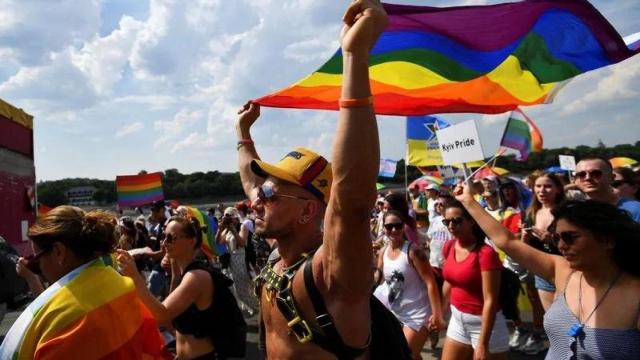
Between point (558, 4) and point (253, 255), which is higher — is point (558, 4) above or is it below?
above

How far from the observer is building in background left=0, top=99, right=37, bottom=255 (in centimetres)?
910

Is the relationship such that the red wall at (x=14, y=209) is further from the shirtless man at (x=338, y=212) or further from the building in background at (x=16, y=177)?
the shirtless man at (x=338, y=212)

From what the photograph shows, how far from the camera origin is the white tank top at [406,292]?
4.55 m

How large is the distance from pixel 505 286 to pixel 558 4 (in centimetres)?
221

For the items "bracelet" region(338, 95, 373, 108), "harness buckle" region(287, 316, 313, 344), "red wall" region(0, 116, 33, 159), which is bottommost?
"harness buckle" region(287, 316, 313, 344)

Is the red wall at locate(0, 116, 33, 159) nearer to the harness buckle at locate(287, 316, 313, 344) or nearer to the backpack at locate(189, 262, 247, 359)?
the backpack at locate(189, 262, 247, 359)

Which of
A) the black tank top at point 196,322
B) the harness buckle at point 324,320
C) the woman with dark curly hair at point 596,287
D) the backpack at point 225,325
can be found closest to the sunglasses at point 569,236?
the woman with dark curly hair at point 596,287

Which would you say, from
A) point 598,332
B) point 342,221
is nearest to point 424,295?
point 598,332

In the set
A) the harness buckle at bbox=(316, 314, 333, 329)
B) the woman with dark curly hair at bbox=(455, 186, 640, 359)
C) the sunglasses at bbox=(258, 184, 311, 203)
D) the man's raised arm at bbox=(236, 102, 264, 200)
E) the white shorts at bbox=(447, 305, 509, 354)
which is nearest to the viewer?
the harness buckle at bbox=(316, 314, 333, 329)

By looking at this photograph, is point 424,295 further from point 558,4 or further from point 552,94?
point 558,4

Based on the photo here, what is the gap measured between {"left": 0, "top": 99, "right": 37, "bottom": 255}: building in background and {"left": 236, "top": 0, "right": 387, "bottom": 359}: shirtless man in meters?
8.52

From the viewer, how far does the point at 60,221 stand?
2.54 m

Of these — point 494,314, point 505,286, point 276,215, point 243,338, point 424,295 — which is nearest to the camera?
point 276,215

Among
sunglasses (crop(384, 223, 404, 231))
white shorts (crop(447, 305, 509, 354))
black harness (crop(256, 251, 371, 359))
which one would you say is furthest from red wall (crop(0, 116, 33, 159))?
black harness (crop(256, 251, 371, 359))
